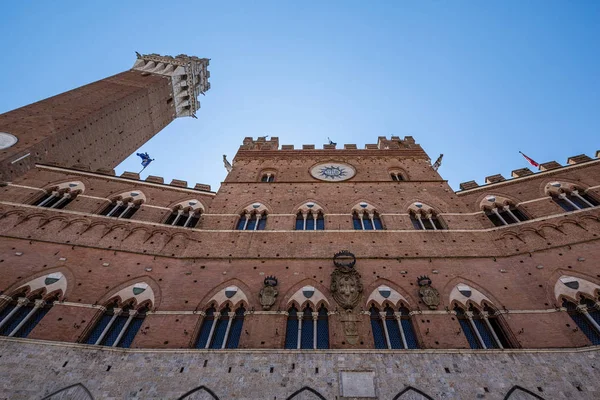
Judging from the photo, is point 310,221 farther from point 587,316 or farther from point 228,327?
point 587,316

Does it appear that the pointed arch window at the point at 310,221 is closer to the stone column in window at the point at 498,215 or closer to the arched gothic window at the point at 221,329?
the arched gothic window at the point at 221,329

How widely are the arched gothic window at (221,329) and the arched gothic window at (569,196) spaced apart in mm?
10532

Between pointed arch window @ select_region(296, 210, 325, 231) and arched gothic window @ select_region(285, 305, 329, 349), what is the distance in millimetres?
3370

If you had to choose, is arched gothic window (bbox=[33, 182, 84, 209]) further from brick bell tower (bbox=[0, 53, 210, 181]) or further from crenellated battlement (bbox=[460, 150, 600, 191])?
crenellated battlement (bbox=[460, 150, 600, 191])

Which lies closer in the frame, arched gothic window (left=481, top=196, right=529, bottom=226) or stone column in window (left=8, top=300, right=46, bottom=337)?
stone column in window (left=8, top=300, right=46, bottom=337)

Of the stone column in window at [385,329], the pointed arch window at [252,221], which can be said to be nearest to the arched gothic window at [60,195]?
the pointed arch window at [252,221]

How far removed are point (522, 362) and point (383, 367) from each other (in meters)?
2.82

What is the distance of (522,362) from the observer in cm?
686

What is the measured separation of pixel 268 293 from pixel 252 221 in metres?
3.75

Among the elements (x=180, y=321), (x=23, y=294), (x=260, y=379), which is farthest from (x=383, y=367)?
(x=23, y=294)

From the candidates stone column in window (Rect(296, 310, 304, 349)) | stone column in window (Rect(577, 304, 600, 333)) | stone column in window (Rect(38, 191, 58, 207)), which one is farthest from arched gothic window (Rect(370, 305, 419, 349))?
stone column in window (Rect(38, 191, 58, 207))

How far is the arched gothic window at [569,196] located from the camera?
10.6m

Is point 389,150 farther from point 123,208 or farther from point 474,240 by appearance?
point 123,208

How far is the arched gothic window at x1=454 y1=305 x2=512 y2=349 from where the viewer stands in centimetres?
758
